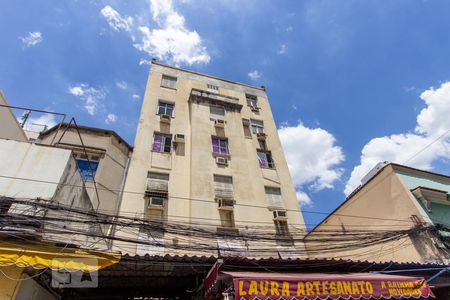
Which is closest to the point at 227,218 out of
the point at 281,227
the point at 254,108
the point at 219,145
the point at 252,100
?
the point at 281,227

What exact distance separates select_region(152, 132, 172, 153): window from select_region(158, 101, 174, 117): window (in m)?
2.10

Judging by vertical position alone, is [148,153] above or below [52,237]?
above

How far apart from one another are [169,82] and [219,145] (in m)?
7.33

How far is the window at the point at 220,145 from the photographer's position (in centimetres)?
1709

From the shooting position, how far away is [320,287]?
6172 millimetres

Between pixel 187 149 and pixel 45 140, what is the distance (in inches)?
307

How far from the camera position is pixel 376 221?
12414 millimetres

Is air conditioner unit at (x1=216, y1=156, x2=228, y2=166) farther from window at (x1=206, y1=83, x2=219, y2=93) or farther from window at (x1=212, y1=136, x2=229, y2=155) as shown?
window at (x1=206, y1=83, x2=219, y2=93)

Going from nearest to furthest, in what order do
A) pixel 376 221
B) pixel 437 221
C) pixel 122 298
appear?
pixel 122 298, pixel 437 221, pixel 376 221

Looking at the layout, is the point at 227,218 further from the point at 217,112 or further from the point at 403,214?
the point at 217,112

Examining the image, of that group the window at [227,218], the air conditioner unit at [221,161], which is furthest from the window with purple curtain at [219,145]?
the window at [227,218]

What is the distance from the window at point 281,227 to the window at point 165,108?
1003cm

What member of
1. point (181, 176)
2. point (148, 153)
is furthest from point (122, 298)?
point (148, 153)

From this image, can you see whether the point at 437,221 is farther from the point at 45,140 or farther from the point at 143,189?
the point at 45,140
